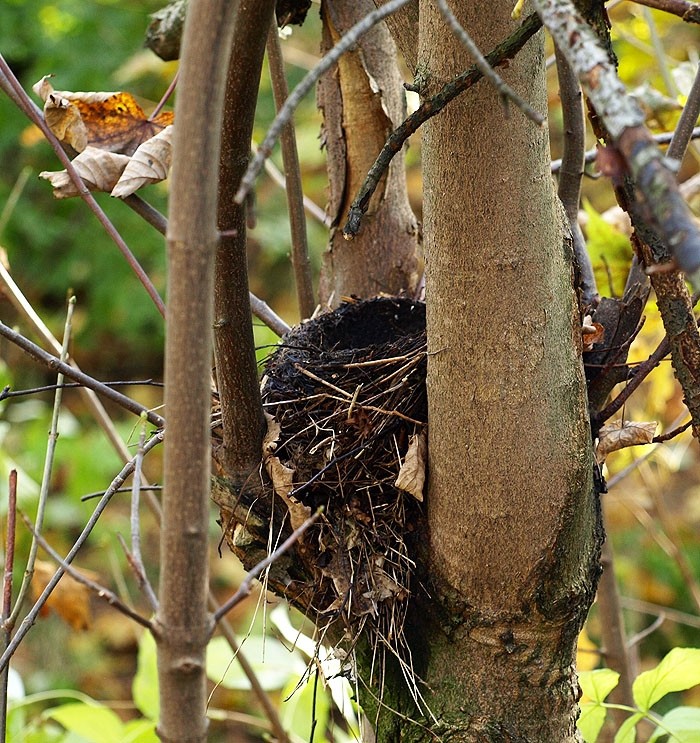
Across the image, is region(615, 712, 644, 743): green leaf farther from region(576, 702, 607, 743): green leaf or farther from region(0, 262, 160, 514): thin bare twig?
region(0, 262, 160, 514): thin bare twig

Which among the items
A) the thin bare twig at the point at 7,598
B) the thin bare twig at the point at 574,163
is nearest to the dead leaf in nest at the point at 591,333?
the thin bare twig at the point at 574,163

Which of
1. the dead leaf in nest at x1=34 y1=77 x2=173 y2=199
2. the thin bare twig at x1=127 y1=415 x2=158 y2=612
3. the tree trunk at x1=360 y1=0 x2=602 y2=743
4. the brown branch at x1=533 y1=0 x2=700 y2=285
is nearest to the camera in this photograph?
the brown branch at x1=533 y1=0 x2=700 y2=285

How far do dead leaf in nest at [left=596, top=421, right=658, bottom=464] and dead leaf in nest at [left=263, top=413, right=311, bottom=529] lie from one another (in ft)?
1.22

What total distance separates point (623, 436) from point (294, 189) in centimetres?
63

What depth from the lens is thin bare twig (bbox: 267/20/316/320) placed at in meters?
1.25

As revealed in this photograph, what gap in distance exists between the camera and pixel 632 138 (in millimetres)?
452

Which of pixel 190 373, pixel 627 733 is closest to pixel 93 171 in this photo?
pixel 190 373

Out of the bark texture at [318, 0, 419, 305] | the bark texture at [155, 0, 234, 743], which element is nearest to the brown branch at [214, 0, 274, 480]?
the bark texture at [155, 0, 234, 743]

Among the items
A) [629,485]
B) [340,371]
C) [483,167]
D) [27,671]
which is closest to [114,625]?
[27,671]

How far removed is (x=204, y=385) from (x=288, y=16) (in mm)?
930

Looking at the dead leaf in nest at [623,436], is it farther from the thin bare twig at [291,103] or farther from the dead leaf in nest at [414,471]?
the thin bare twig at [291,103]

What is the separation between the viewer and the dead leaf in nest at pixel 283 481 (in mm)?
955

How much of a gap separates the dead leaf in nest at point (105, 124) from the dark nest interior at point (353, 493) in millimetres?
416

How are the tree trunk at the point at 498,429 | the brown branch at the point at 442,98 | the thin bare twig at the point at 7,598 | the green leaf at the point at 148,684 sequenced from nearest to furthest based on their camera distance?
1. the brown branch at the point at 442,98
2. the tree trunk at the point at 498,429
3. the thin bare twig at the point at 7,598
4. the green leaf at the point at 148,684
